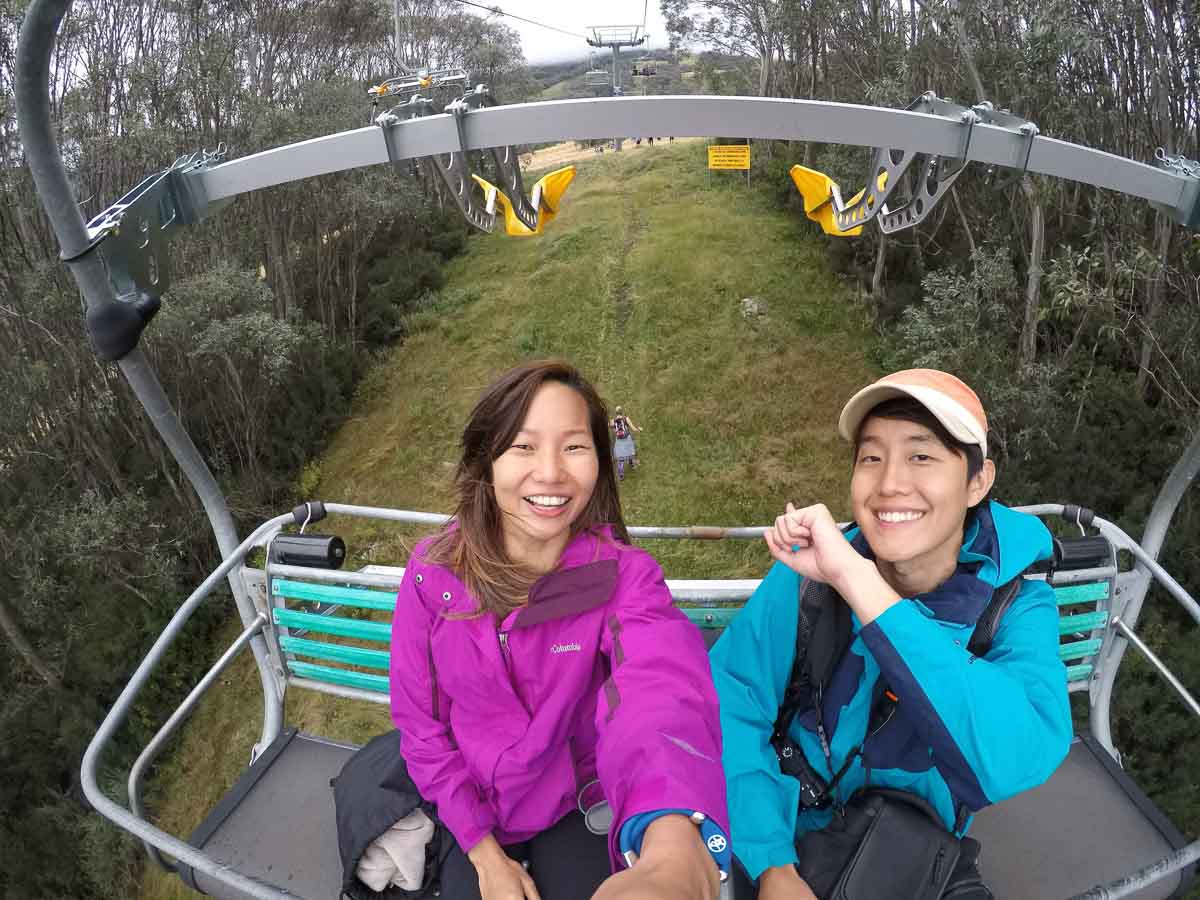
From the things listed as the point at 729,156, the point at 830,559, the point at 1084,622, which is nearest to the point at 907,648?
the point at 830,559

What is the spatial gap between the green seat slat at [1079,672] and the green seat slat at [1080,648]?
0.05 metres

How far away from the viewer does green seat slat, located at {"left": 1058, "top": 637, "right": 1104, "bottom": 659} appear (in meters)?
2.53

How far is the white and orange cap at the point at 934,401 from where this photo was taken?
154 cm

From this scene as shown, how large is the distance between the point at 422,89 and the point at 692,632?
2.15 meters

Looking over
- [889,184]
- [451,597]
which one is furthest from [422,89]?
[451,597]

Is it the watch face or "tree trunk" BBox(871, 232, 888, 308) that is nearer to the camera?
the watch face

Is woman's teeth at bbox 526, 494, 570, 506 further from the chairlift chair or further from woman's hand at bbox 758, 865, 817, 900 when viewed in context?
woman's hand at bbox 758, 865, 817, 900

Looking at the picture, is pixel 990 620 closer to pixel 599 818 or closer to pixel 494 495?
pixel 599 818

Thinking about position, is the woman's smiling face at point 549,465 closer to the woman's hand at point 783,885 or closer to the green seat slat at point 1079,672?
the woman's hand at point 783,885

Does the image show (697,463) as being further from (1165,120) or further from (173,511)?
(173,511)

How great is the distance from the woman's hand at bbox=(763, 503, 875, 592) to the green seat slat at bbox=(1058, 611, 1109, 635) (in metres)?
1.36

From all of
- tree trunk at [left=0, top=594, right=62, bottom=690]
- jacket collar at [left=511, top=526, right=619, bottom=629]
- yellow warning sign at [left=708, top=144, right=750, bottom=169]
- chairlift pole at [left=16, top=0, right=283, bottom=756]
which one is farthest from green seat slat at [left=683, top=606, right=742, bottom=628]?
tree trunk at [left=0, top=594, right=62, bottom=690]

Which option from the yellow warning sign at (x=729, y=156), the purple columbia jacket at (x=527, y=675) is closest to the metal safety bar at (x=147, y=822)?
the purple columbia jacket at (x=527, y=675)

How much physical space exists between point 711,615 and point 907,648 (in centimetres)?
111
